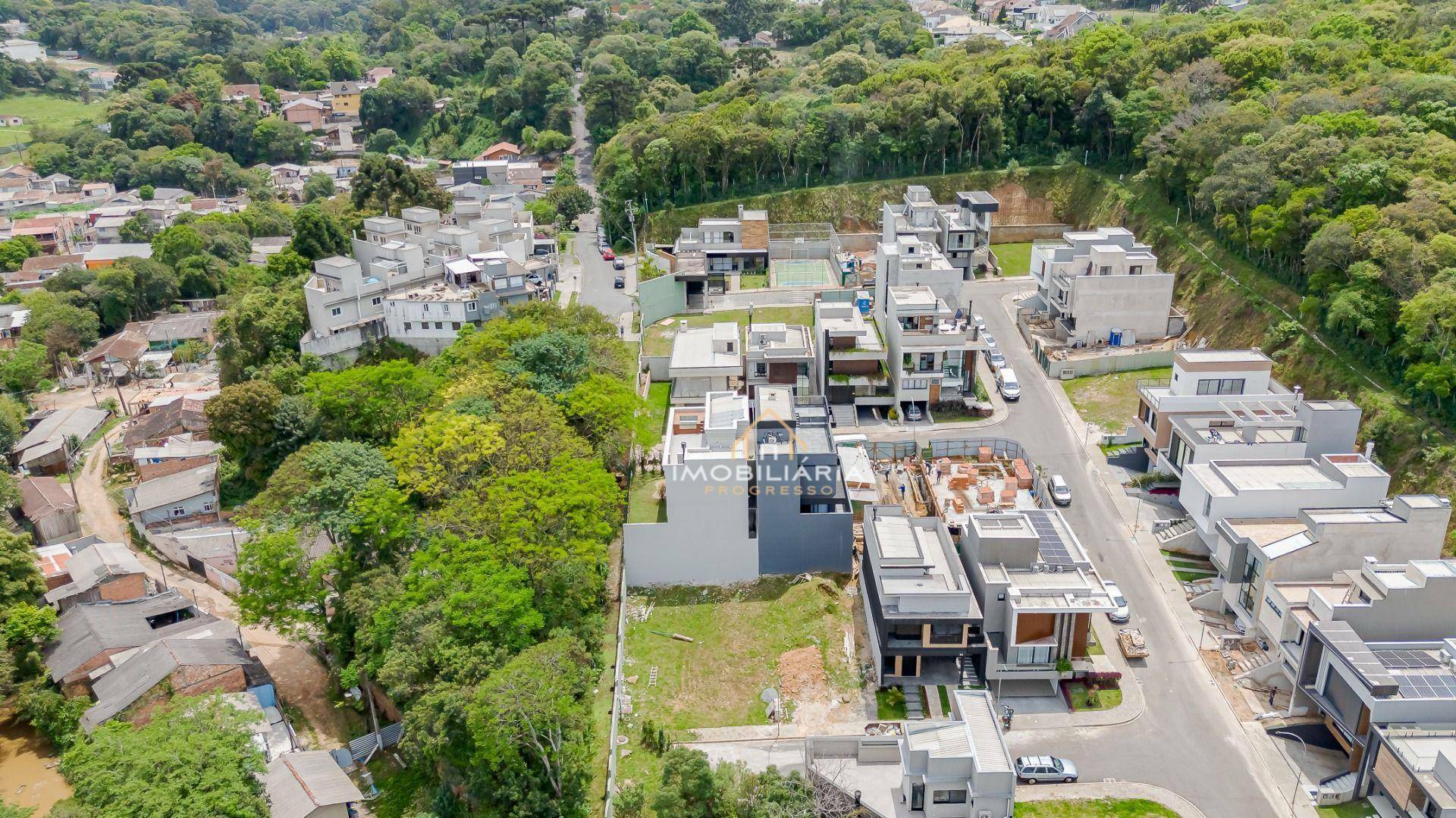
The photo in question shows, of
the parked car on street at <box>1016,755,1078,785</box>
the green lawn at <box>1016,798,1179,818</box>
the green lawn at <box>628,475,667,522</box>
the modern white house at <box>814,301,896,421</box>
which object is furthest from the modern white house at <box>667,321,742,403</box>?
the green lawn at <box>1016,798,1179,818</box>

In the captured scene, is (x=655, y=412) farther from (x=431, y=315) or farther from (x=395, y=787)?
(x=395, y=787)

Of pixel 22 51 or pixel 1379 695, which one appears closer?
pixel 1379 695

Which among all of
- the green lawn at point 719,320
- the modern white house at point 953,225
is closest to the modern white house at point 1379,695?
the green lawn at point 719,320

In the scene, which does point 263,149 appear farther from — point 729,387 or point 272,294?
point 729,387

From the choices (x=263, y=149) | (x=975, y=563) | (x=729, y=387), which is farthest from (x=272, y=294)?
(x=263, y=149)

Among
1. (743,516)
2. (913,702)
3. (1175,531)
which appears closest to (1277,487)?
(1175,531)
